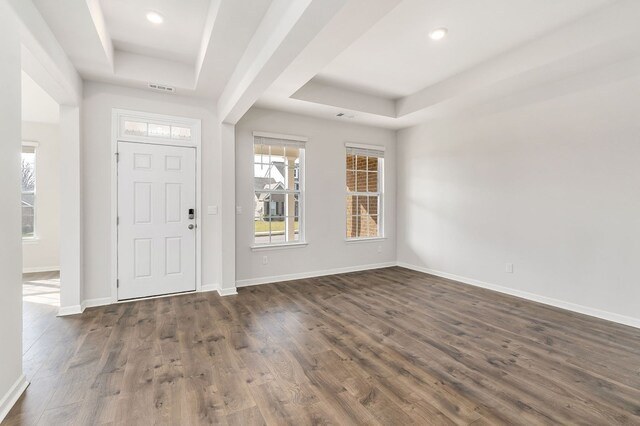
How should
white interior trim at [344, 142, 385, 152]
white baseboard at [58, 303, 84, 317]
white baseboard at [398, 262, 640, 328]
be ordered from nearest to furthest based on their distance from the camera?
white baseboard at [398, 262, 640, 328]
white baseboard at [58, 303, 84, 317]
white interior trim at [344, 142, 385, 152]

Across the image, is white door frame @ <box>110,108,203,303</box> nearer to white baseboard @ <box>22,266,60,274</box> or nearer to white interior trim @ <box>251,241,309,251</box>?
white interior trim @ <box>251,241,309,251</box>

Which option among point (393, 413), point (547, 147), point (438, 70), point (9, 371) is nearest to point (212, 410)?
point (393, 413)

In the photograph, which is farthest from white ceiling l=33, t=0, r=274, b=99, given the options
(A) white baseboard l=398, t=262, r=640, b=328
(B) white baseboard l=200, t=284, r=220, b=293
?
(A) white baseboard l=398, t=262, r=640, b=328

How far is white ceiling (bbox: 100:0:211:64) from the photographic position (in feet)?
8.79

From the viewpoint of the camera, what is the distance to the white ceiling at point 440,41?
8.79ft

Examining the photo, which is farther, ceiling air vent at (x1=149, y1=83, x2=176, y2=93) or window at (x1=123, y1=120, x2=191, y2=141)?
window at (x1=123, y1=120, x2=191, y2=141)

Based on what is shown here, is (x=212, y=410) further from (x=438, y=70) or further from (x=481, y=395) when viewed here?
(x=438, y=70)

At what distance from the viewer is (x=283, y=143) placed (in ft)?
16.4

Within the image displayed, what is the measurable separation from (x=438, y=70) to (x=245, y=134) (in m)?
2.91

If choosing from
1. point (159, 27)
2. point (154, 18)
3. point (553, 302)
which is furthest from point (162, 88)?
point (553, 302)

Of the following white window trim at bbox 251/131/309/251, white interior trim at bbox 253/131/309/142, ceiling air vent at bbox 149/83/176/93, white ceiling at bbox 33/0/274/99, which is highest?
white ceiling at bbox 33/0/274/99

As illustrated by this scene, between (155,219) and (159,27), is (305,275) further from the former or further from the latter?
(159,27)

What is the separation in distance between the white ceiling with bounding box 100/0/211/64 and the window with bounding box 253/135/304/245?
5.46ft

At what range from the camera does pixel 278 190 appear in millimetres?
5023
